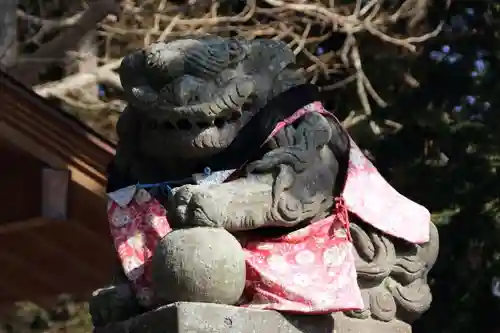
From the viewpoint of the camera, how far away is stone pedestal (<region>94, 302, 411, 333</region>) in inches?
95.8

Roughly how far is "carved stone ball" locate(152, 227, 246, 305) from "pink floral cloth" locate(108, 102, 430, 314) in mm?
138

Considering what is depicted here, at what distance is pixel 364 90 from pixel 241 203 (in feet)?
12.7

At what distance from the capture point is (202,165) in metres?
2.74

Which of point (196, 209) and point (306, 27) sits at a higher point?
point (196, 209)

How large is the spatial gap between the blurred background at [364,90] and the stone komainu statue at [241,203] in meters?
2.18

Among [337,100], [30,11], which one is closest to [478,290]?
[337,100]

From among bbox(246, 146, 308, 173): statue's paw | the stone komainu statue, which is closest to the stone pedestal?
the stone komainu statue

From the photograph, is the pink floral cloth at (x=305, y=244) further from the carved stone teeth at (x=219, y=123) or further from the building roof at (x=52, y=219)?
the building roof at (x=52, y=219)

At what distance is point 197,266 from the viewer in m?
2.45

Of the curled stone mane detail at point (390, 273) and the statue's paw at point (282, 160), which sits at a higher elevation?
the statue's paw at point (282, 160)

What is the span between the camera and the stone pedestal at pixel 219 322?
2434 mm

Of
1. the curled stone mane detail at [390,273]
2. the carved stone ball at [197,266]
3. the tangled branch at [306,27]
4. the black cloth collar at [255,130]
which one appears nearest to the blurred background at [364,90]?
the tangled branch at [306,27]

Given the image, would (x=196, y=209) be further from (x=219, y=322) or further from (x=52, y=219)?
(x=52, y=219)

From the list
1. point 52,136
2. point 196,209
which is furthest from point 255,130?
point 52,136
